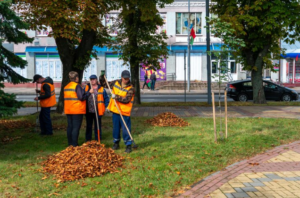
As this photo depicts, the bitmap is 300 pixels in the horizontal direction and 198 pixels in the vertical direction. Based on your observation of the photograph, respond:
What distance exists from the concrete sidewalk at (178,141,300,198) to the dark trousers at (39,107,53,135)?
18.3 ft

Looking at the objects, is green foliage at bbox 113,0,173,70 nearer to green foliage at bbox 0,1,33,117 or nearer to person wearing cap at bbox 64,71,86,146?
green foliage at bbox 0,1,33,117

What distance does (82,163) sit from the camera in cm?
678

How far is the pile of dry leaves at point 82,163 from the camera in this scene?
6.59 m

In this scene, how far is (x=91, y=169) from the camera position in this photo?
6676 mm

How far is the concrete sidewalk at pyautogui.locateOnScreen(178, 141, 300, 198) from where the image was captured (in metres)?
5.83

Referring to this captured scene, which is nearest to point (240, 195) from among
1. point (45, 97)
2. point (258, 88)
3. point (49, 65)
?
point (45, 97)

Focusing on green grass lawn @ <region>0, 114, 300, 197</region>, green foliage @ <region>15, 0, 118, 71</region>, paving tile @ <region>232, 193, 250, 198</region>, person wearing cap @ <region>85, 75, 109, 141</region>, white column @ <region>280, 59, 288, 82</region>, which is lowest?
paving tile @ <region>232, 193, 250, 198</region>

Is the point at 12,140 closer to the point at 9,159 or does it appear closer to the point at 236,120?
the point at 9,159

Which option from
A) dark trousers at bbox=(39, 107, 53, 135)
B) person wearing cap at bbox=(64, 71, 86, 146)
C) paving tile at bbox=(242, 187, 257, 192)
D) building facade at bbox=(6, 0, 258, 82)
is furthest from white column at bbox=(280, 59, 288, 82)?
paving tile at bbox=(242, 187, 257, 192)

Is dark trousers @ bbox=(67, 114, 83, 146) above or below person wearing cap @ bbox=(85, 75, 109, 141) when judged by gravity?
below

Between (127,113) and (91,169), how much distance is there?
2.15 m

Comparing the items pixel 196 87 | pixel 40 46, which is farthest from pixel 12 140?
pixel 40 46

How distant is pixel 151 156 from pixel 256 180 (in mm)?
2398

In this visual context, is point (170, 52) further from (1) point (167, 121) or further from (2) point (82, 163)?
(2) point (82, 163)
